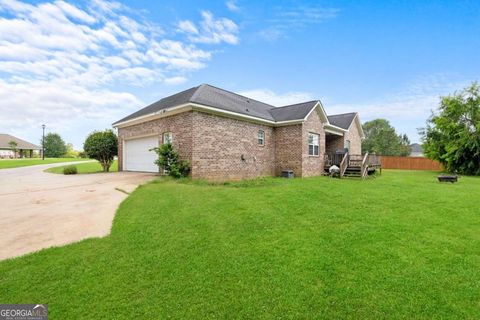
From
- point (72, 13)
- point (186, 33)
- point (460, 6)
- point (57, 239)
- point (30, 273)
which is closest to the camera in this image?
point (30, 273)

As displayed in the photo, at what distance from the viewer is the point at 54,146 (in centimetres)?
6612

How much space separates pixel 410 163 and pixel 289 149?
22469mm

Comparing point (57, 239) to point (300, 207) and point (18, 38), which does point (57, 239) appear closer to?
point (300, 207)

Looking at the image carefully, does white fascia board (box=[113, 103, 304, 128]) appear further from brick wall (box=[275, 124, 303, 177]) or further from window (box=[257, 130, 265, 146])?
window (box=[257, 130, 265, 146])

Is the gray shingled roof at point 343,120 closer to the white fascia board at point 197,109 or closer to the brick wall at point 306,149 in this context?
the brick wall at point 306,149

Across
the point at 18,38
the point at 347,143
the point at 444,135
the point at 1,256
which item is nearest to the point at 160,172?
the point at 18,38

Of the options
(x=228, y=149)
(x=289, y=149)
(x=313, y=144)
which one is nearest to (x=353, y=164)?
(x=313, y=144)

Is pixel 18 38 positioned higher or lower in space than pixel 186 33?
lower

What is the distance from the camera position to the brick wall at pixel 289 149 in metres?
14.0

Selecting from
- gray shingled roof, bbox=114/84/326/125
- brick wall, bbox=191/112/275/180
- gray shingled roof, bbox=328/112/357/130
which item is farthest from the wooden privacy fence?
brick wall, bbox=191/112/275/180

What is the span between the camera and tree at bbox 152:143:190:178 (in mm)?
10609

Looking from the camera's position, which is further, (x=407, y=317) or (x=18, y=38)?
(x=18, y=38)

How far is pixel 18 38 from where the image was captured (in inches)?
361

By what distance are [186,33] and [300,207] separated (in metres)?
12.5
